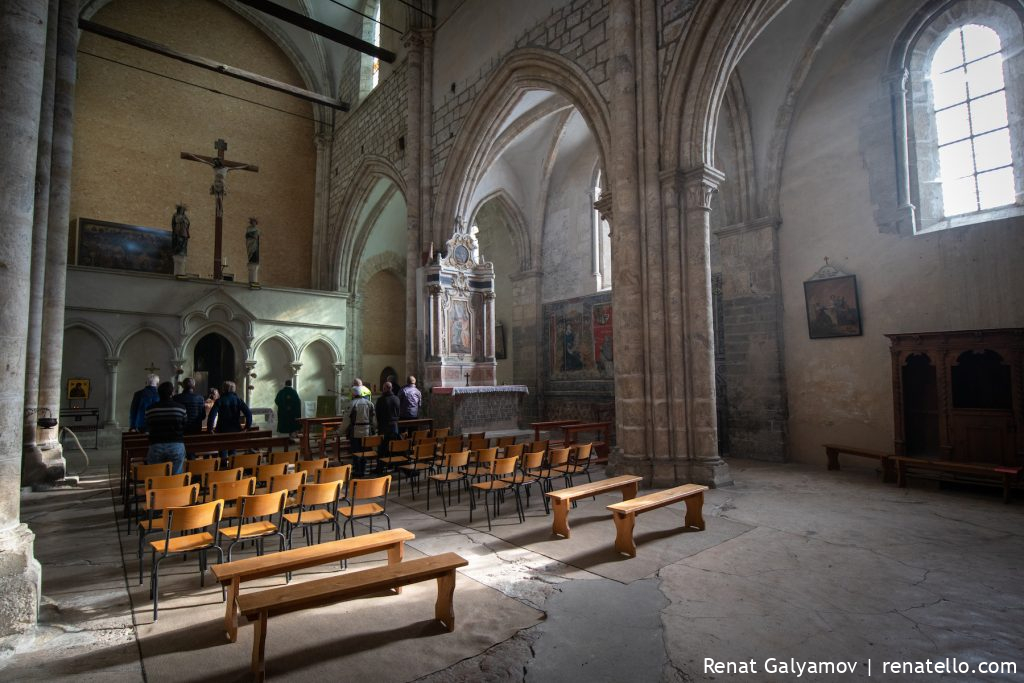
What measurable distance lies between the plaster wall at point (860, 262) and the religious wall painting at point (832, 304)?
116mm

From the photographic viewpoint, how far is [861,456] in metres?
8.27

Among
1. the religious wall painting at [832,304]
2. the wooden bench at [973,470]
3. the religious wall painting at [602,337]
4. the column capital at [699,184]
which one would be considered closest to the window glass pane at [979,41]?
the religious wall painting at [832,304]

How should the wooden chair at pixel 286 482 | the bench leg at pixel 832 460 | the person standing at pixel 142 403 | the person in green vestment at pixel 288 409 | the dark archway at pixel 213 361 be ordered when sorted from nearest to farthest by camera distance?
the wooden chair at pixel 286 482, the bench leg at pixel 832 460, the person standing at pixel 142 403, the person in green vestment at pixel 288 409, the dark archway at pixel 213 361

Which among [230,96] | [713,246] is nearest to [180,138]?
[230,96]

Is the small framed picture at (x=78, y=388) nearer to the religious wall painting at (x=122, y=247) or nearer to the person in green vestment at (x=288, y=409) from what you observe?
the religious wall painting at (x=122, y=247)

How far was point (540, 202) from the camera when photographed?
1457cm

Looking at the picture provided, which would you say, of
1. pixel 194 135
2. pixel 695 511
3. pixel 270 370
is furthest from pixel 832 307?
pixel 194 135

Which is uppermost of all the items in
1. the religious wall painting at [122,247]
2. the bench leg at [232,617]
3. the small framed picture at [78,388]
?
the religious wall painting at [122,247]

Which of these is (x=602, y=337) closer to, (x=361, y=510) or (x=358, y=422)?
(x=358, y=422)

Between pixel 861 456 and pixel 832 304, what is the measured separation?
2316 millimetres

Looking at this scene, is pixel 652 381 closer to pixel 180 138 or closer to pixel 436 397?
pixel 436 397

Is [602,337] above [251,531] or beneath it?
above

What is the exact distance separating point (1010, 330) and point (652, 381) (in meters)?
4.15

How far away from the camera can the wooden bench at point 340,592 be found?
2.50 meters
